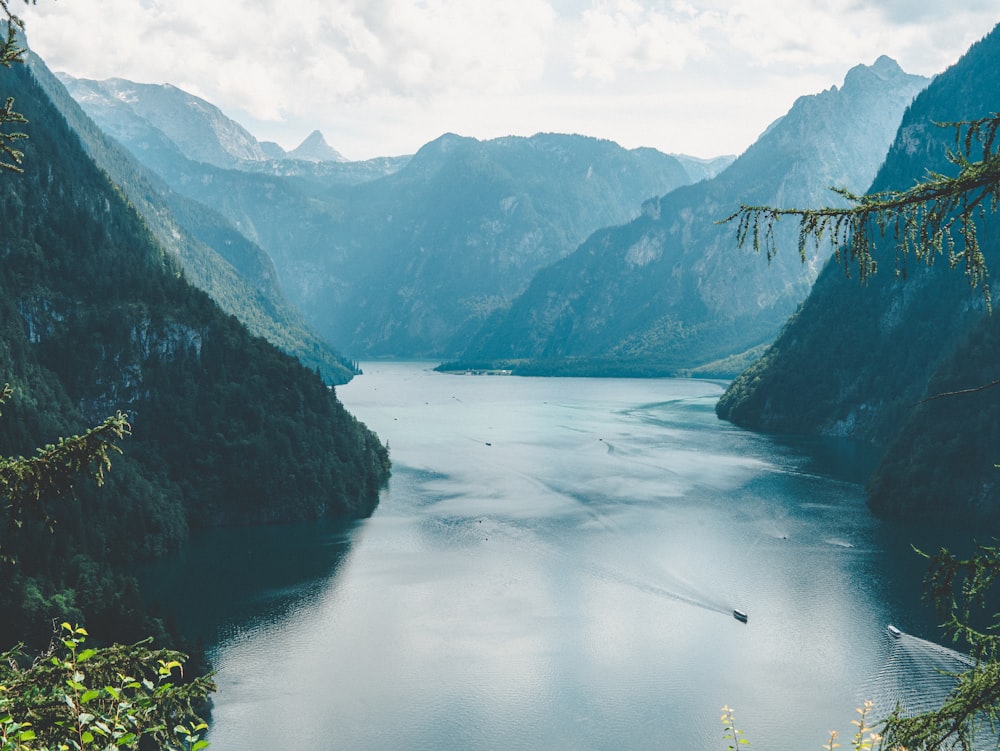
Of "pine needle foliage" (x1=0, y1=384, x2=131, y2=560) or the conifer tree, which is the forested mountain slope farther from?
the conifer tree

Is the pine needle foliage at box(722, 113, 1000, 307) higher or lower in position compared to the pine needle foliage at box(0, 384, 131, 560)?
higher

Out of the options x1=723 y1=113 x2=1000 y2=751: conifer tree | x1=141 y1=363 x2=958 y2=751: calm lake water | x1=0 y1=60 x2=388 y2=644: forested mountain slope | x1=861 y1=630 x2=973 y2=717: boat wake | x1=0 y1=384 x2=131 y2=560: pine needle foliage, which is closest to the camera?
x1=723 y1=113 x2=1000 y2=751: conifer tree

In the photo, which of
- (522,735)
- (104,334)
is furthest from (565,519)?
(104,334)

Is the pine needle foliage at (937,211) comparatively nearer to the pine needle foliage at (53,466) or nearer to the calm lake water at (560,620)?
the pine needle foliage at (53,466)

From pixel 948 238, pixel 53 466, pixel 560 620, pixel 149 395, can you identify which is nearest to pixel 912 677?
pixel 560 620

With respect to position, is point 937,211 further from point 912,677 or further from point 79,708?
point 912,677

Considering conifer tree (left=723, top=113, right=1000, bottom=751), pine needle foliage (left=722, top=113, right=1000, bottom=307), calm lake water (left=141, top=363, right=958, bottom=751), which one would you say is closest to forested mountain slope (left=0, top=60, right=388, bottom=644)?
calm lake water (left=141, top=363, right=958, bottom=751)
